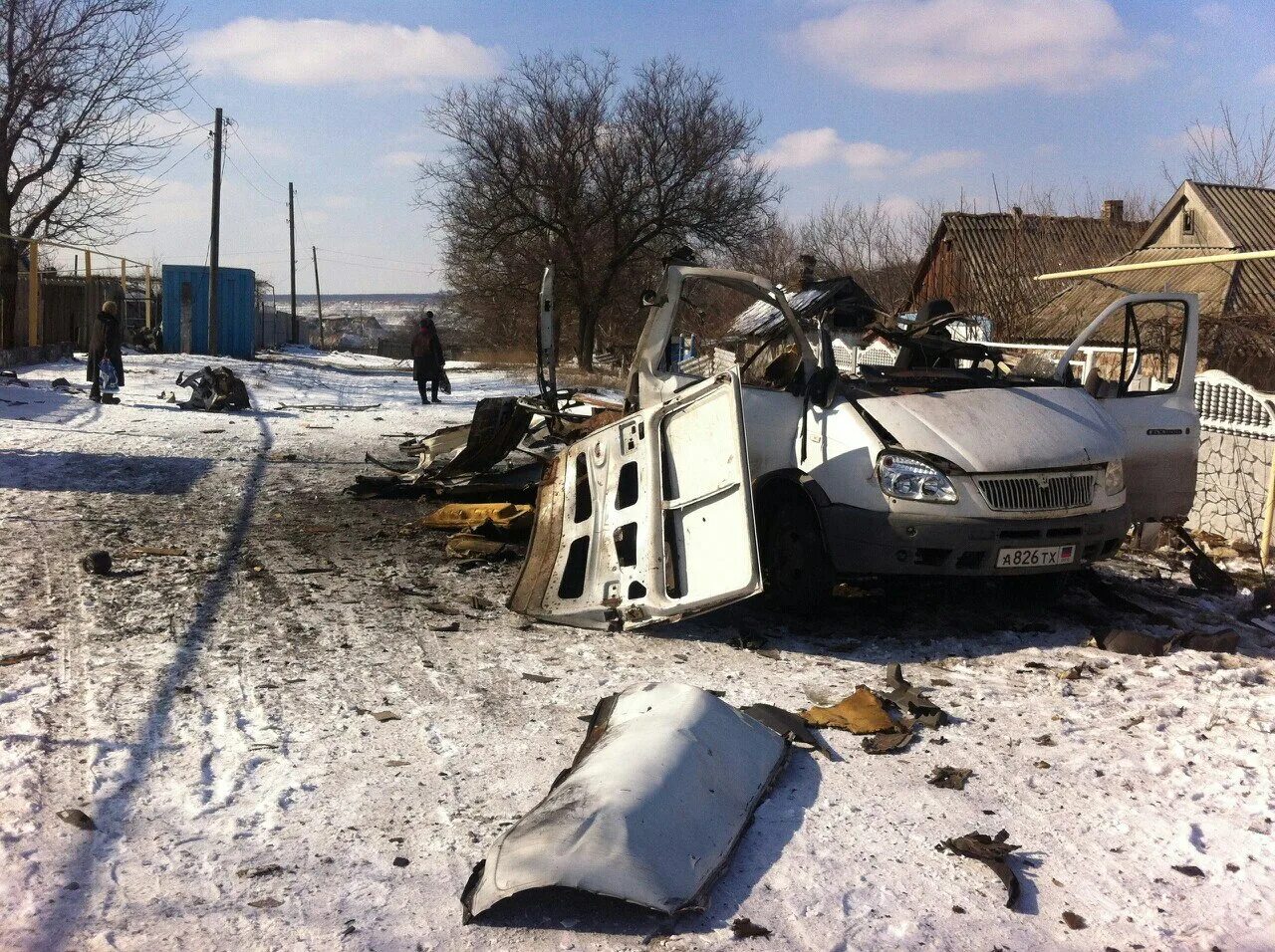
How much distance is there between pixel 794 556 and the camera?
244 inches

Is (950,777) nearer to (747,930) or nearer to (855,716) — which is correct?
(855,716)

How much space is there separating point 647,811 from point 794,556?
2916 millimetres

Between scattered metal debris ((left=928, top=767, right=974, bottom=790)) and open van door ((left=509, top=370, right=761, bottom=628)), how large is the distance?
4.43 ft

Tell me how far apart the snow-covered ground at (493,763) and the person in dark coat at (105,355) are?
34.3ft

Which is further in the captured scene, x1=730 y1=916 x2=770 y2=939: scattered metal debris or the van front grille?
the van front grille

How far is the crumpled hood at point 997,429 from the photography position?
226 inches

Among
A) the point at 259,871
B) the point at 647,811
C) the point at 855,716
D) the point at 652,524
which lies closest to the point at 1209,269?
the point at 652,524

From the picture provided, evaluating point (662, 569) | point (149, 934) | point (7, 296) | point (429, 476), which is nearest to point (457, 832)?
point (149, 934)

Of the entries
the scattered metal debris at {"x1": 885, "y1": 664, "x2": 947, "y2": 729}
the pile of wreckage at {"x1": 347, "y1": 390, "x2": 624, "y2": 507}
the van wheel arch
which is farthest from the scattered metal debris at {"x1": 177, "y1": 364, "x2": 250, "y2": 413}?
the scattered metal debris at {"x1": 885, "y1": 664, "x2": 947, "y2": 729}

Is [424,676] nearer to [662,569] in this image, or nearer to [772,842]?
[662,569]

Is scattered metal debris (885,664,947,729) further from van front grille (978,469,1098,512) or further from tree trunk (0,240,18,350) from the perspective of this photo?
tree trunk (0,240,18,350)

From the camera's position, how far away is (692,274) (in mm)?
6598

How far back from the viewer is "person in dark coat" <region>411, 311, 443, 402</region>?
19538mm

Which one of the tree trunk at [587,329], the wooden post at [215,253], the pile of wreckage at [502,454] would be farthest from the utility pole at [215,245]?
the pile of wreckage at [502,454]
